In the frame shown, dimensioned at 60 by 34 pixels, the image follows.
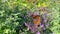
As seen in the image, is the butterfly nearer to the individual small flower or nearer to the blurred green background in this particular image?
the individual small flower

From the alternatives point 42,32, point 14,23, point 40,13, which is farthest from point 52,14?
point 14,23

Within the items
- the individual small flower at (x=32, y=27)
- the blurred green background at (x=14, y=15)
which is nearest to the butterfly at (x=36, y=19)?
the individual small flower at (x=32, y=27)

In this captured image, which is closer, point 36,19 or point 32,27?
point 32,27

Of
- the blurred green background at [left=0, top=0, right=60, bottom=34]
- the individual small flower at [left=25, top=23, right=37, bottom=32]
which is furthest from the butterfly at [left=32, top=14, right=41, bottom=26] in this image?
the blurred green background at [left=0, top=0, right=60, bottom=34]

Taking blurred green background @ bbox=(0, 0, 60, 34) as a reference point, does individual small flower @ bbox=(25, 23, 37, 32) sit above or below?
below

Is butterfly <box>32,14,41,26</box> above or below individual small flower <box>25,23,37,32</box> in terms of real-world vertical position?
Result: above

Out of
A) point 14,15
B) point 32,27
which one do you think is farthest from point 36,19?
point 14,15

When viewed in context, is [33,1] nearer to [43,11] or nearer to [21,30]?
[43,11]

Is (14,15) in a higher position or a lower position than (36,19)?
higher

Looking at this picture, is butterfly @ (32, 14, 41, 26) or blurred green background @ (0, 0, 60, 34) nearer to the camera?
blurred green background @ (0, 0, 60, 34)

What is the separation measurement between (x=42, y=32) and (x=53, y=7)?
2.67 ft

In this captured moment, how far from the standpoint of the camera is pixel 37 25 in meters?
3.77

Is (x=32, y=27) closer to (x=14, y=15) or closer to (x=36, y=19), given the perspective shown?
(x=36, y=19)

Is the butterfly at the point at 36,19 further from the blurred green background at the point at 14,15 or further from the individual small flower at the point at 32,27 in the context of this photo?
the blurred green background at the point at 14,15
